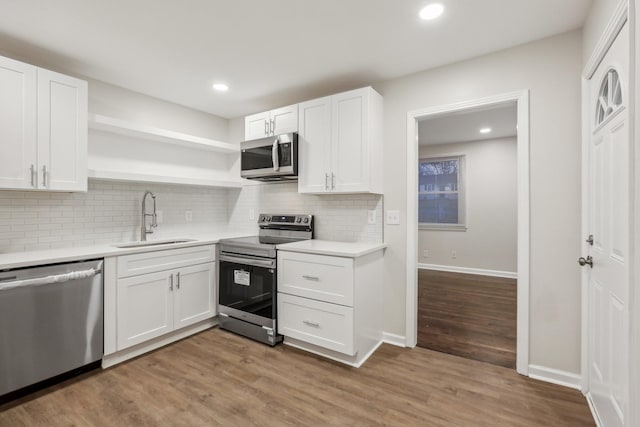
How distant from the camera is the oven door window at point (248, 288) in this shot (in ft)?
9.05

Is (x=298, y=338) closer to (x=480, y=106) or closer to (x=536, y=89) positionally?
(x=480, y=106)

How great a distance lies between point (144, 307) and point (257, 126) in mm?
2039

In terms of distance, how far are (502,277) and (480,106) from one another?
13.1 ft

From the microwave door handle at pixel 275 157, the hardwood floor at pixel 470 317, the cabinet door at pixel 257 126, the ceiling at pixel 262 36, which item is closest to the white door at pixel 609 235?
the ceiling at pixel 262 36

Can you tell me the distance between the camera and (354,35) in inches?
85.2

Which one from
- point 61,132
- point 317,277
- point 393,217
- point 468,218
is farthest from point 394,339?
point 468,218

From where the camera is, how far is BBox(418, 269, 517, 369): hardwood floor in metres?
2.70

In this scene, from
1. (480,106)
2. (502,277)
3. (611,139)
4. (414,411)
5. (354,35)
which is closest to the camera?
(611,139)

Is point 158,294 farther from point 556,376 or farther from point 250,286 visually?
point 556,376

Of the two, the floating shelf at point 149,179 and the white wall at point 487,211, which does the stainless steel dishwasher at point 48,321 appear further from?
the white wall at point 487,211

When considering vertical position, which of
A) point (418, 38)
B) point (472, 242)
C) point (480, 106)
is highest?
point (418, 38)

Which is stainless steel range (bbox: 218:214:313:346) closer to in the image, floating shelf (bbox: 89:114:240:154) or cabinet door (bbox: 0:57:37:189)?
floating shelf (bbox: 89:114:240:154)

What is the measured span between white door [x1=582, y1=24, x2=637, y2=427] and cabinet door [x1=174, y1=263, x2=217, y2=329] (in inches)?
117

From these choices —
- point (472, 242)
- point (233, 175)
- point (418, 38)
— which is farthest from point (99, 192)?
point (472, 242)
